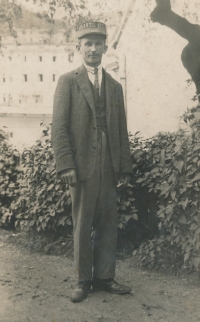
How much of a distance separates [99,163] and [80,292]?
102 cm

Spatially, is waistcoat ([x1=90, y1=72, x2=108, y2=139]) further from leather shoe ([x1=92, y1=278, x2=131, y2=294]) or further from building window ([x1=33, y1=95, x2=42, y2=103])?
building window ([x1=33, y1=95, x2=42, y2=103])

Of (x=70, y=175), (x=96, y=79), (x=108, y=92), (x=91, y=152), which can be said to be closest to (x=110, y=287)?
(x=70, y=175)

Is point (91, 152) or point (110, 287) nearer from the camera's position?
point (91, 152)

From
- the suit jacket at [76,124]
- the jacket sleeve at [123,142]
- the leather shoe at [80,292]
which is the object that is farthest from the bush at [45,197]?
the suit jacket at [76,124]

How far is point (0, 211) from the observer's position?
547 cm

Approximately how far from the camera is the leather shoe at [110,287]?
10.3 feet

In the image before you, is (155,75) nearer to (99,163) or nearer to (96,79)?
(96,79)

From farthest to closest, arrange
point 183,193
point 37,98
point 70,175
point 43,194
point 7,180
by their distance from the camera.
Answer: point 37,98, point 7,180, point 43,194, point 183,193, point 70,175

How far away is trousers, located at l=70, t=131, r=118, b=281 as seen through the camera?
3.04 metres

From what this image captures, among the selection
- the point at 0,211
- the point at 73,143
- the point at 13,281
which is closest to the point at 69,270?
the point at 13,281

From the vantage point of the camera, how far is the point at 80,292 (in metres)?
3.04

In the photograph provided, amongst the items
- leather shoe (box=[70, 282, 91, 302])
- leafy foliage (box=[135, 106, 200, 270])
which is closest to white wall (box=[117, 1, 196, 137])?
leafy foliage (box=[135, 106, 200, 270])

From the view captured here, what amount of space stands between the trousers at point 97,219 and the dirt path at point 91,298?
0.24 metres

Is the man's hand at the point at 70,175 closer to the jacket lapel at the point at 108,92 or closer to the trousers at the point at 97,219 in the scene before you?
the trousers at the point at 97,219
